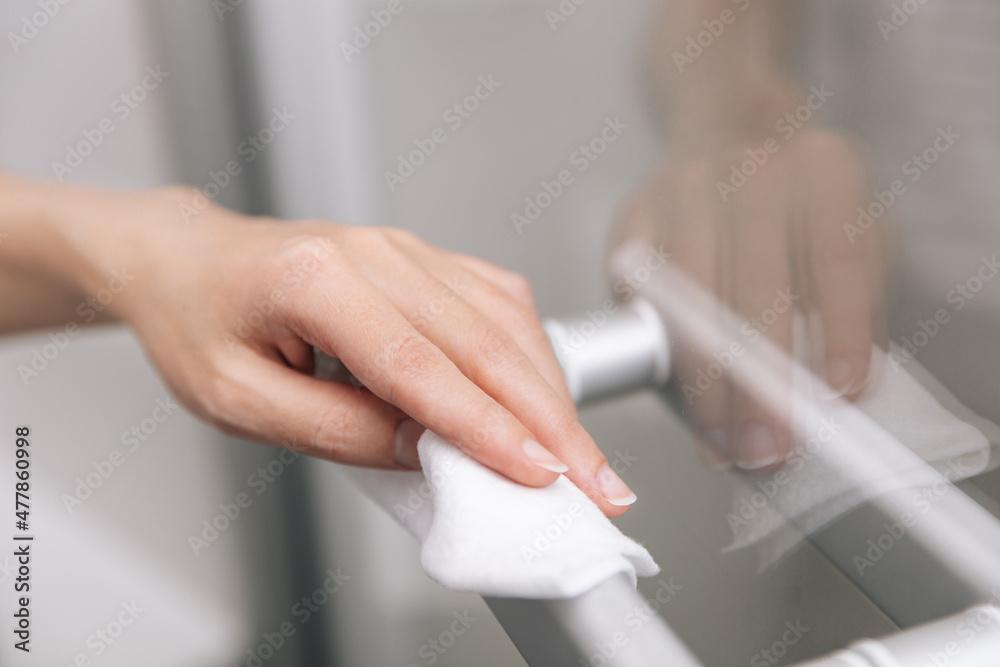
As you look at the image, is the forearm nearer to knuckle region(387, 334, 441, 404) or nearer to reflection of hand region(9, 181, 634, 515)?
reflection of hand region(9, 181, 634, 515)

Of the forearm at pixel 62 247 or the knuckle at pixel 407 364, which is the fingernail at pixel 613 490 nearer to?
the knuckle at pixel 407 364

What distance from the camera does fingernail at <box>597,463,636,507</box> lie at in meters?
0.29

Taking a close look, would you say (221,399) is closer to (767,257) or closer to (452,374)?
(452,374)

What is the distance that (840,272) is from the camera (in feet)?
0.88

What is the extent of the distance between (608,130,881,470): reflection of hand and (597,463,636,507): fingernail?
0.06m

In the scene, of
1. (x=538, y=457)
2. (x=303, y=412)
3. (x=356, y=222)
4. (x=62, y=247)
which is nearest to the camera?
(x=538, y=457)

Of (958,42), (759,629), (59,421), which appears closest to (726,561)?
(759,629)

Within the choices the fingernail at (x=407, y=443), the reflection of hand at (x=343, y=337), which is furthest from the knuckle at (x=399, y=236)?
the fingernail at (x=407, y=443)

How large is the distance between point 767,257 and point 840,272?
0.12 ft

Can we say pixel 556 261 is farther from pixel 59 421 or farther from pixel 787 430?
pixel 59 421

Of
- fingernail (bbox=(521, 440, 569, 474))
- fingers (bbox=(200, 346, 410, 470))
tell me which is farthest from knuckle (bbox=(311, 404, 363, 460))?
fingernail (bbox=(521, 440, 569, 474))

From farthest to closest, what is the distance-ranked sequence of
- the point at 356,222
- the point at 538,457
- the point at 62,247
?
the point at 356,222, the point at 62,247, the point at 538,457

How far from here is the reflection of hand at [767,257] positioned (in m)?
0.27

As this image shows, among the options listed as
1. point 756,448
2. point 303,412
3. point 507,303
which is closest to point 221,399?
point 303,412
